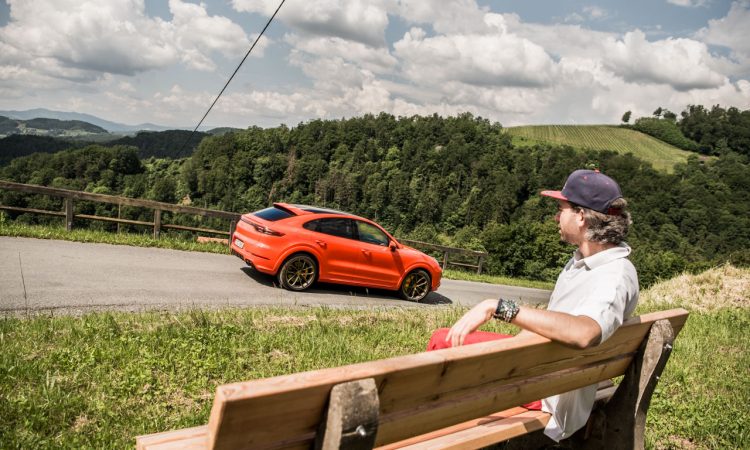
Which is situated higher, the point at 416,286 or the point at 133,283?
the point at 133,283

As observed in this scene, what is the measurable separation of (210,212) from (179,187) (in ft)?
314

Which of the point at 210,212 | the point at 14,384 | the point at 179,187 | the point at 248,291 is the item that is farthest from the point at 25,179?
the point at 14,384

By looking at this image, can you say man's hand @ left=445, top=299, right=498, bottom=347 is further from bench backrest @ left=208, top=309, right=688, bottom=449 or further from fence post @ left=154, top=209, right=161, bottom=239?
fence post @ left=154, top=209, right=161, bottom=239

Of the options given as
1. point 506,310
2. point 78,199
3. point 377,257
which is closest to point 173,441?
point 506,310

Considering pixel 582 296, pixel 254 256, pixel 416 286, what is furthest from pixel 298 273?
pixel 582 296

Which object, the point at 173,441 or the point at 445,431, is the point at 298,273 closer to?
the point at 445,431

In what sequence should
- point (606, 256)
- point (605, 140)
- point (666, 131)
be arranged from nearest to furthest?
point (606, 256), point (605, 140), point (666, 131)

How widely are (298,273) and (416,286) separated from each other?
9.19 ft

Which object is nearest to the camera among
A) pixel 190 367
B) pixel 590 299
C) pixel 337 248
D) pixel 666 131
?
pixel 590 299

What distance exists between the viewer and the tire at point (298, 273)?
9328 mm

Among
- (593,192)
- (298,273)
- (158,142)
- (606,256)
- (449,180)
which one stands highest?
(158,142)

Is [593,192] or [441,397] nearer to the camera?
[441,397]

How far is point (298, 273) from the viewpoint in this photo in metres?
9.52

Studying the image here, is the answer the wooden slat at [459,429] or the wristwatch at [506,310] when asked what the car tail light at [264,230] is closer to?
the wooden slat at [459,429]
